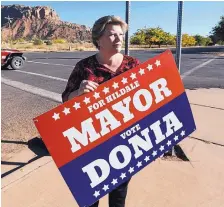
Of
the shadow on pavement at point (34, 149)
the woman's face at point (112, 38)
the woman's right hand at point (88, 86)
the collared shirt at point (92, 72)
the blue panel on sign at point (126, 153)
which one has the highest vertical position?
the woman's face at point (112, 38)

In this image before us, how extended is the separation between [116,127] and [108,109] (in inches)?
5.2

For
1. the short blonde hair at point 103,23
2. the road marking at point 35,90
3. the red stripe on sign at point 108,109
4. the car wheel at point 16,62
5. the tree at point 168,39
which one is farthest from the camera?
the tree at point 168,39

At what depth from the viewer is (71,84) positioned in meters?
2.10

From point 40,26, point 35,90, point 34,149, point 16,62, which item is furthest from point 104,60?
point 40,26

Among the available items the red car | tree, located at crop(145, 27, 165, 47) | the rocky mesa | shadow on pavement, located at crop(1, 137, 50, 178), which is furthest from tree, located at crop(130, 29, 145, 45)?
the rocky mesa

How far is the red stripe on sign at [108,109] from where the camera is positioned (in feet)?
5.94

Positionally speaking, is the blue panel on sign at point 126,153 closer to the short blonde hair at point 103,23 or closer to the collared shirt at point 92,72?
the collared shirt at point 92,72

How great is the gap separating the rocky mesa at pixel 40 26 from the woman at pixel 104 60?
459 ft

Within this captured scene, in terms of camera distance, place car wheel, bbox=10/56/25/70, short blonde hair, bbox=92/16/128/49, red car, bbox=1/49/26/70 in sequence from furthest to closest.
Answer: car wheel, bbox=10/56/25/70, red car, bbox=1/49/26/70, short blonde hair, bbox=92/16/128/49

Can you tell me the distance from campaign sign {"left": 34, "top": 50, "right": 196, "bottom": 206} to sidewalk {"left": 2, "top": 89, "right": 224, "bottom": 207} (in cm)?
82

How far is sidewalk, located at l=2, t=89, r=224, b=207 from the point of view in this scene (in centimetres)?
269

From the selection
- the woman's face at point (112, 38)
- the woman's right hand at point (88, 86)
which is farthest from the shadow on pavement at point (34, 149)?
the woman's face at point (112, 38)

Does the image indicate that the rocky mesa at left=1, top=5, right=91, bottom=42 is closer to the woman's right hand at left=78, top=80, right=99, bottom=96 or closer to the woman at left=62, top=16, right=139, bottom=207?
the woman at left=62, top=16, right=139, bottom=207

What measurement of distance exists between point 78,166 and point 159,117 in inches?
24.9
